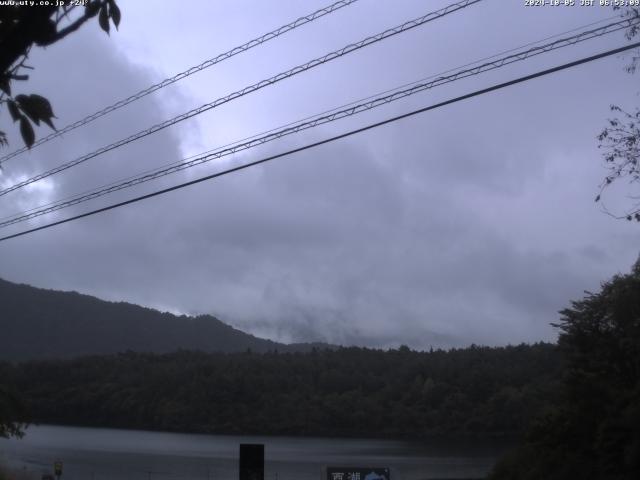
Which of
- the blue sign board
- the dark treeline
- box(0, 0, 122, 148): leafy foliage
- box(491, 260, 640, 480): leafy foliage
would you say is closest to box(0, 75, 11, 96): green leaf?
box(0, 0, 122, 148): leafy foliage

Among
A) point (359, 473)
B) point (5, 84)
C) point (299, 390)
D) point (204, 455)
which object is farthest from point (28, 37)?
point (299, 390)

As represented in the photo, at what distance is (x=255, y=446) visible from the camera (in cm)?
1342

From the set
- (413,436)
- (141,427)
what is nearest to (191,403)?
(141,427)

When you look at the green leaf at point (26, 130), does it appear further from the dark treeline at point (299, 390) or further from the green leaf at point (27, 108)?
the dark treeline at point (299, 390)

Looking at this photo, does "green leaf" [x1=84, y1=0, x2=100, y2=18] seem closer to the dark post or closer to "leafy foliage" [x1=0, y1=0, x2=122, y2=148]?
"leafy foliage" [x1=0, y1=0, x2=122, y2=148]

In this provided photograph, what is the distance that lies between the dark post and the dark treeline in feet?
151

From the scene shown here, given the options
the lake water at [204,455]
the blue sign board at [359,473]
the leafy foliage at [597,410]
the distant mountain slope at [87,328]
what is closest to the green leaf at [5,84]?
the blue sign board at [359,473]

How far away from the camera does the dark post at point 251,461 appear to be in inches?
529

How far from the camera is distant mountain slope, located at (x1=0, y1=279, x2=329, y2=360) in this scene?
332ft

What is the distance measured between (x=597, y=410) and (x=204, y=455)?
45237mm

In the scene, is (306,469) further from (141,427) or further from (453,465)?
(141,427)

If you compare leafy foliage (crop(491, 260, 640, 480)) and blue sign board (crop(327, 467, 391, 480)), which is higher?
leafy foliage (crop(491, 260, 640, 480))

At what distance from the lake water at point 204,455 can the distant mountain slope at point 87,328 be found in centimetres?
2155

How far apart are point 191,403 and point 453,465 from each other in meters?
48.6
